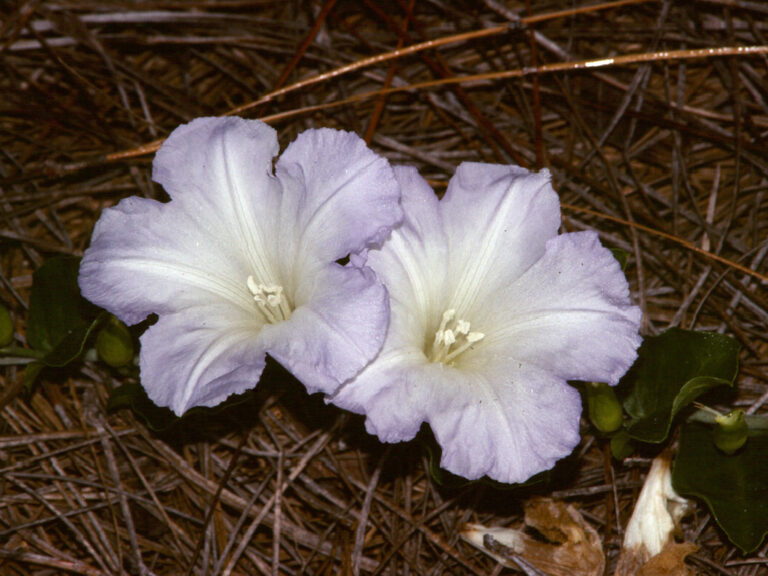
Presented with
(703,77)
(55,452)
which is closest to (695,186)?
(703,77)

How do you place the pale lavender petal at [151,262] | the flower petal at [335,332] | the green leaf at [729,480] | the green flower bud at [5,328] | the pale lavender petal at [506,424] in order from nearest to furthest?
the flower petal at [335,332] → the pale lavender petal at [506,424] → the pale lavender petal at [151,262] → the green leaf at [729,480] → the green flower bud at [5,328]

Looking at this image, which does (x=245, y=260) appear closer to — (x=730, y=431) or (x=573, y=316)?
(x=573, y=316)

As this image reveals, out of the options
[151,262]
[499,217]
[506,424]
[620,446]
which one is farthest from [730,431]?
[151,262]

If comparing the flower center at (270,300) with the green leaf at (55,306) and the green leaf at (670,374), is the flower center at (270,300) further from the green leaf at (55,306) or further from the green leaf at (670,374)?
the green leaf at (670,374)

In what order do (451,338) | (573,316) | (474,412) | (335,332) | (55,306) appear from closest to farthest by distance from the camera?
(335,332) < (474,412) < (573,316) < (451,338) < (55,306)

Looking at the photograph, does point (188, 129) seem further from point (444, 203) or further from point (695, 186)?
point (695, 186)

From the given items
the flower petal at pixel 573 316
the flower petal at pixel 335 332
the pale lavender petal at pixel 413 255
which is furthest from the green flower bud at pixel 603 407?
the flower petal at pixel 335 332
